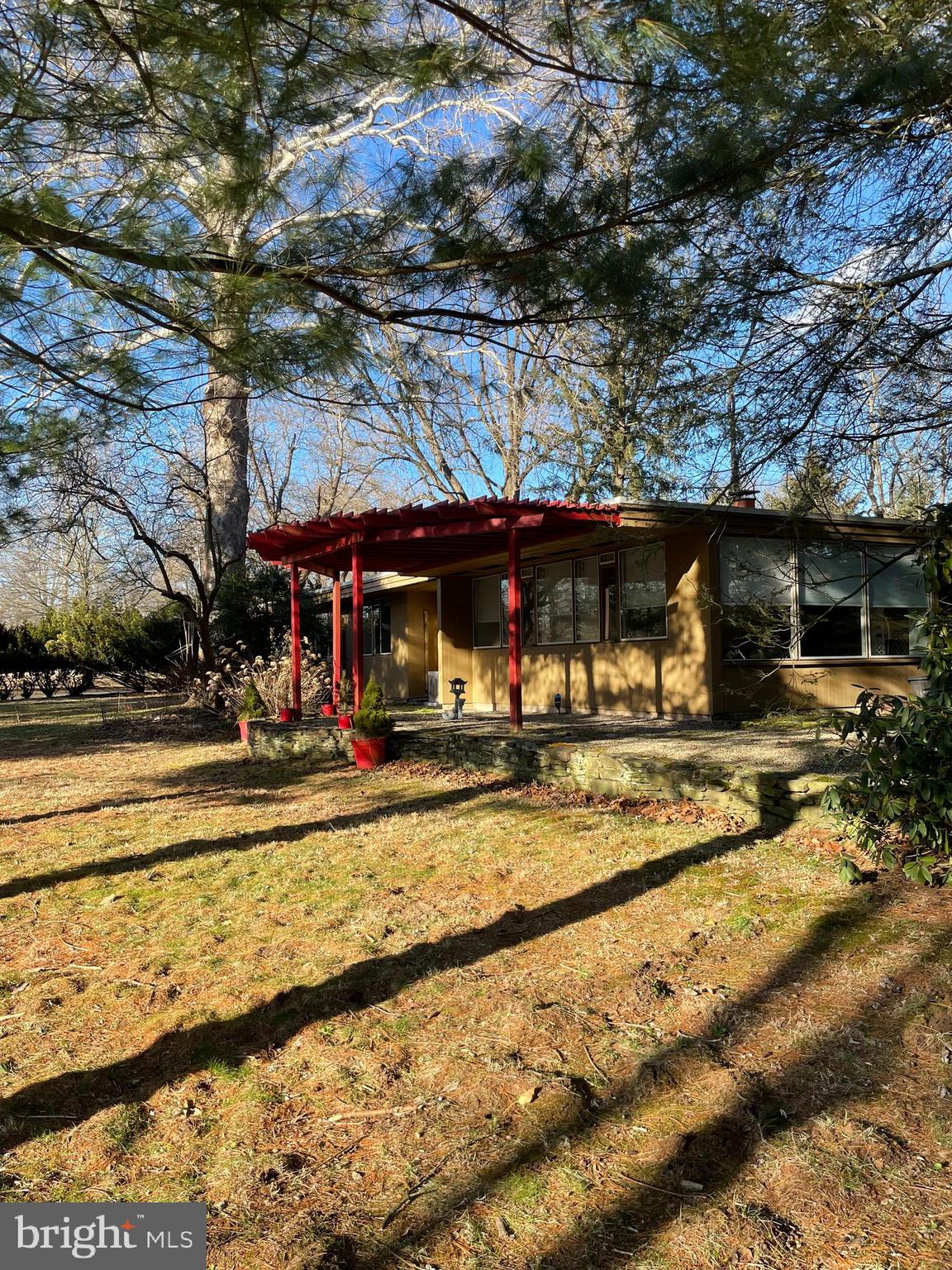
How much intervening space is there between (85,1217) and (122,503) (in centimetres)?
1210

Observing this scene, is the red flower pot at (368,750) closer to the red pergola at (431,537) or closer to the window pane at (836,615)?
the red pergola at (431,537)

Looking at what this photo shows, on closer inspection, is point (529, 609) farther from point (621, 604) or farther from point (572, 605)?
point (621, 604)

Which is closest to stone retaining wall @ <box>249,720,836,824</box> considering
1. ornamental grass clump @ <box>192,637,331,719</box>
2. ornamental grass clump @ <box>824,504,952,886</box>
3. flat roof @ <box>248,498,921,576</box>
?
ornamental grass clump @ <box>824,504,952,886</box>

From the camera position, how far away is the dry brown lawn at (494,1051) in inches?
97.4

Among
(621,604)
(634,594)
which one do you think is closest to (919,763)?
(634,594)

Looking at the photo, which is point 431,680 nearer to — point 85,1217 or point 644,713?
point 644,713

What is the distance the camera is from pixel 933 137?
4844 millimetres

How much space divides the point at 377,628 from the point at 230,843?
12.4 m

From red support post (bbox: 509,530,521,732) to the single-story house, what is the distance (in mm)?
20

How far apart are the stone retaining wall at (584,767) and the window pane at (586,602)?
3299mm

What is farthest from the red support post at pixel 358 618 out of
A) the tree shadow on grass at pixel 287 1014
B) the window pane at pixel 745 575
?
the tree shadow on grass at pixel 287 1014

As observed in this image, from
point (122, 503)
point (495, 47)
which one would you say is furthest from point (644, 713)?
point (495, 47)

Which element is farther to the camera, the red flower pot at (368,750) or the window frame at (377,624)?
the window frame at (377,624)

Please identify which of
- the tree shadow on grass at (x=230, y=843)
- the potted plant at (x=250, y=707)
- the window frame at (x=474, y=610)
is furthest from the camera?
the window frame at (x=474, y=610)
